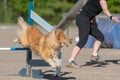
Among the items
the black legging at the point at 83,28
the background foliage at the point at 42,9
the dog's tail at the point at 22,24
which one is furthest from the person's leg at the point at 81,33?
the background foliage at the point at 42,9

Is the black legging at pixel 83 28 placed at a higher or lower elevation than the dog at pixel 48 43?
higher

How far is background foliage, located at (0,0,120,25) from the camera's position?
1716 inches

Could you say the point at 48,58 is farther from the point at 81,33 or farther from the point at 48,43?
the point at 81,33

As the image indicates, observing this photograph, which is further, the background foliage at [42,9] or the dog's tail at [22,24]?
the background foliage at [42,9]

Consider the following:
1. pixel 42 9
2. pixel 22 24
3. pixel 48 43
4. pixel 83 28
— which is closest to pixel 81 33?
pixel 83 28

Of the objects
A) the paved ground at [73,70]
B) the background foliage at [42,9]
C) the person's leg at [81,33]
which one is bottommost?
the paved ground at [73,70]

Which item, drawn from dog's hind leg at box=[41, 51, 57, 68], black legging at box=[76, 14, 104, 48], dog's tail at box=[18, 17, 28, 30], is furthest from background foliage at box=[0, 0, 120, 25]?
dog's hind leg at box=[41, 51, 57, 68]

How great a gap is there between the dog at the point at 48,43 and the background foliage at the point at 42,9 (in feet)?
108

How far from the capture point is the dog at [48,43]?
30.5 ft

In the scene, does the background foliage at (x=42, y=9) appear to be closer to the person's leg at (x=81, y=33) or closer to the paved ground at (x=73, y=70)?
the paved ground at (x=73, y=70)

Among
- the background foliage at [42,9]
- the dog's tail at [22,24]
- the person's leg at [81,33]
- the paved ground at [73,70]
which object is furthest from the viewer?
the background foliage at [42,9]

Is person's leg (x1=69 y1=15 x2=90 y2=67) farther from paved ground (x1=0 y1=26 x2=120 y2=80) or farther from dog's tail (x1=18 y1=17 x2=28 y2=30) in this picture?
dog's tail (x1=18 y1=17 x2=28 y2=30)

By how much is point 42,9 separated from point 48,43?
120 feet

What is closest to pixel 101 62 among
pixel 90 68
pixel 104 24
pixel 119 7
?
pixel 90 68
